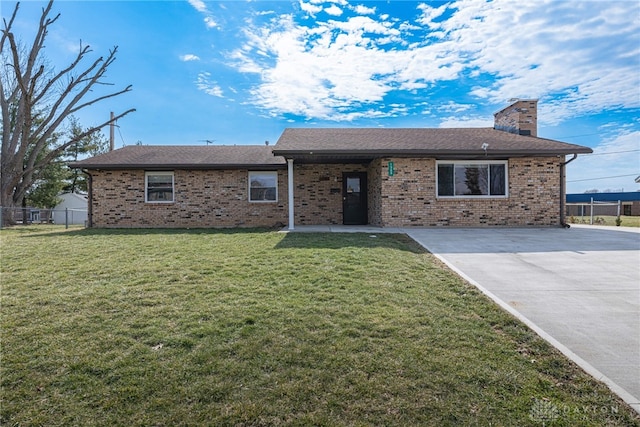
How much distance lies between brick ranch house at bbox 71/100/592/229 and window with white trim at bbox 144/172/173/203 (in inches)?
1.6

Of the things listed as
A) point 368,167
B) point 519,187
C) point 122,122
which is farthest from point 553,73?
point 122,122

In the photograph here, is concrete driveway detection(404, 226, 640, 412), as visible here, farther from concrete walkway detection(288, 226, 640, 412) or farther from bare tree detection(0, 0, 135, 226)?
bare tree detection(0, 0, 135, 226)

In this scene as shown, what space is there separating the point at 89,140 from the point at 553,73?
33251mm

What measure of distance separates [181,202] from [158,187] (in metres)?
1.11

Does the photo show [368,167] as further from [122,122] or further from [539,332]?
[122,122]

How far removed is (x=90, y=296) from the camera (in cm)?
→ 434

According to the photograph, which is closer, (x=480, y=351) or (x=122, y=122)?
(x=480, y=351)

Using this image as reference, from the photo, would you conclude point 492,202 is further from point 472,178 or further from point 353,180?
point 353,180

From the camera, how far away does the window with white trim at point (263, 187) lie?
14016 millimetres

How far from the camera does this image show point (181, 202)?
545 inches

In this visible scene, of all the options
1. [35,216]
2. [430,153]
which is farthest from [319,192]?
[35,216]

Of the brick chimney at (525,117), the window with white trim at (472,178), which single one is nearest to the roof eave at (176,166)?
the window with white trim at (472,178)

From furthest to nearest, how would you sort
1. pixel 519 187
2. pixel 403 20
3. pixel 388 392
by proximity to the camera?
pixel 519 187 < pixel 403 20 < pixel 388 392

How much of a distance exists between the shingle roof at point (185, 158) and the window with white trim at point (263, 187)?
52 cm
